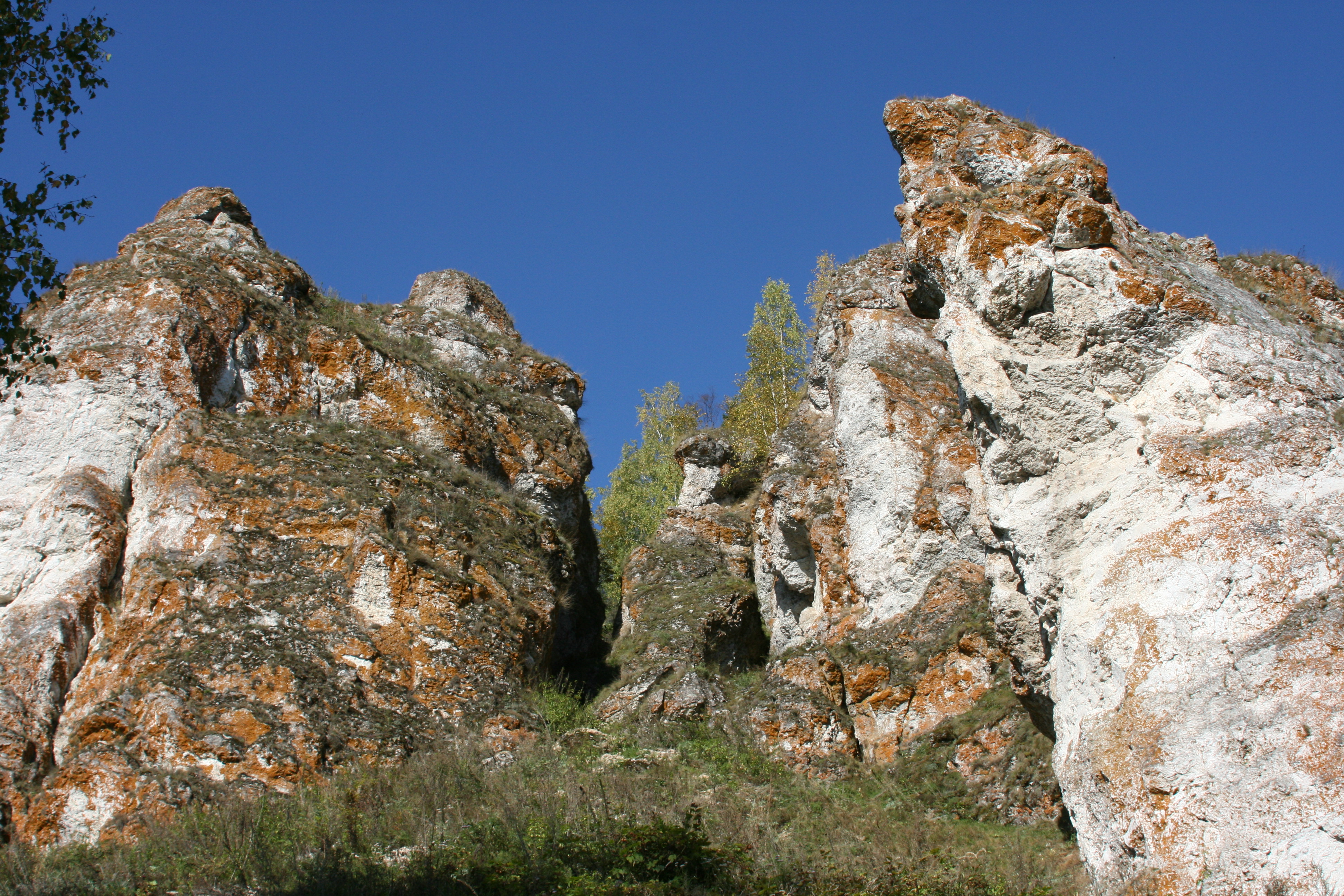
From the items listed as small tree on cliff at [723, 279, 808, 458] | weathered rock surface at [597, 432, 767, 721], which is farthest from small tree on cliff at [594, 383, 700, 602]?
weathered rock surface at [597, 432, 767, 721]

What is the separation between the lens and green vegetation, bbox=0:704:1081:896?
25.9 feet

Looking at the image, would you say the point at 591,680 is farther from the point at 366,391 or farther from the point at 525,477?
the point at 366,391

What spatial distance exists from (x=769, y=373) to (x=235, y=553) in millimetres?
21833

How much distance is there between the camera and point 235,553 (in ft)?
44.8

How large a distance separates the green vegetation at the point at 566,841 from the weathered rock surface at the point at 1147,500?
70.9 inches

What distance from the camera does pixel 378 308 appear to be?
73.2 ft

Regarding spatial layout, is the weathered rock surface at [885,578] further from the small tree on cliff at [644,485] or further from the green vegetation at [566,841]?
the small tree on cliff at [644,485]

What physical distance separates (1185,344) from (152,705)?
11.6 m

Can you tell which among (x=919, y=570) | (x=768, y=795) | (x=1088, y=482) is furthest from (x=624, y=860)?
(x=919, y=570)

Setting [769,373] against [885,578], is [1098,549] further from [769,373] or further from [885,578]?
[769,373]

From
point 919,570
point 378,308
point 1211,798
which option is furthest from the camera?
point 378,308

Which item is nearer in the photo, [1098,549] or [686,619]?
[1098,549]

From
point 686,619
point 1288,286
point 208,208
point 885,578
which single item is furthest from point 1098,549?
point 208,208

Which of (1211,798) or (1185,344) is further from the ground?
(1185,344)
